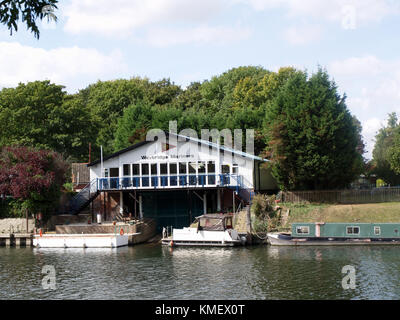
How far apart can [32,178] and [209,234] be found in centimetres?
1700

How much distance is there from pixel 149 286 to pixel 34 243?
2099 cm

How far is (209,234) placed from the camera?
42219 mm

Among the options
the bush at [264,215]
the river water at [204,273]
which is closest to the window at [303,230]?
the river water at [204,273]

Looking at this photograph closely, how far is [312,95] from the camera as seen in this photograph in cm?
4800

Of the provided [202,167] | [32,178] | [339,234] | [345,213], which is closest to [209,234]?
[202,167]

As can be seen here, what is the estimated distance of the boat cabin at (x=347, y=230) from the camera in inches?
1563

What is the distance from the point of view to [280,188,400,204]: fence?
155 feet

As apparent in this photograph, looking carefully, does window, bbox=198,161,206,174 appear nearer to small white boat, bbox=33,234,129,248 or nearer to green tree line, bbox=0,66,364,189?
green tree line, bbox=0,66,364,189

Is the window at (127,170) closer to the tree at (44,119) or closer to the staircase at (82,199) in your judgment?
the staircase at (82,199)

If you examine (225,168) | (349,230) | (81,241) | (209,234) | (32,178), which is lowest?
(81,241)

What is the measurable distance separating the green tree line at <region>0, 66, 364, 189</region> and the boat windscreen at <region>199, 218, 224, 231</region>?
350 inches

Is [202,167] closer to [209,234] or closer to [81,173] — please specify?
[209,234]

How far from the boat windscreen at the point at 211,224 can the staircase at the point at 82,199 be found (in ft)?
42.2

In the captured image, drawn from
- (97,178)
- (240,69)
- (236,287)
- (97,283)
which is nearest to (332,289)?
(236,287)
